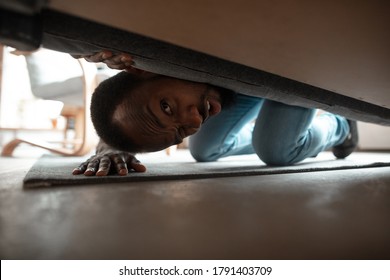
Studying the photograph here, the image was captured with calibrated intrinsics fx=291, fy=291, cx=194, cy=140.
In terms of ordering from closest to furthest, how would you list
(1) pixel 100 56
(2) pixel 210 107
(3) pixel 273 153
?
(1) pixel 100 56 → (2) pixel 210 107 → (3) pixel 273 153

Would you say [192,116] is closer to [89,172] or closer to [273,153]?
[89,172]

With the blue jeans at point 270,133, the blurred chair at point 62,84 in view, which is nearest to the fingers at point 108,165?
Result: the blue jeans at point 270,133

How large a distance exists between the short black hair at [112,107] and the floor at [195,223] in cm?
24

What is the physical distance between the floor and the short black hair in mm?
244

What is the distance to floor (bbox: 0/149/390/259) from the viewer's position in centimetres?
24

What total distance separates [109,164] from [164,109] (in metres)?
0.18

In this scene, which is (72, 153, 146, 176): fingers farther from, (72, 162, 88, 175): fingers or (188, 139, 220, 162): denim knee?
(188, 139, 220, 162): denim knee

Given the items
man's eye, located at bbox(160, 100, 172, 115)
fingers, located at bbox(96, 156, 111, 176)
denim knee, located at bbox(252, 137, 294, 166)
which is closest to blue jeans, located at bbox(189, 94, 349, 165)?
denim knee, located at bbox(252, 137, 294, 166)

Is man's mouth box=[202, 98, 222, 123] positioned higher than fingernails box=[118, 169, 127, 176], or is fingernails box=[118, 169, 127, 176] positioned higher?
man's mouth box=[202, 98, 222, 123]

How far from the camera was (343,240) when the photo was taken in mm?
258

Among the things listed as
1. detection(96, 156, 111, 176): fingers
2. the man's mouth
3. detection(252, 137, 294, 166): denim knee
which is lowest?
detection(96, 156, 111, 176): fingers

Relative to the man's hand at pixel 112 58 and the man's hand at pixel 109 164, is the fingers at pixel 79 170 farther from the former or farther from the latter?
the man's hand at pixel 112 58

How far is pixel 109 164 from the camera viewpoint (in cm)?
66

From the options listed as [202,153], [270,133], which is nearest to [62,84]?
[202,153]
